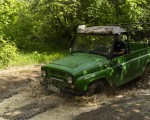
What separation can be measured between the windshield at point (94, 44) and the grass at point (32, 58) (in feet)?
15.8

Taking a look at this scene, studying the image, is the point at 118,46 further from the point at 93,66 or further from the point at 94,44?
the point at 93,66

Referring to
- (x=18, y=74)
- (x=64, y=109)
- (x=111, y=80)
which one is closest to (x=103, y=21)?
(x=18, y=74)

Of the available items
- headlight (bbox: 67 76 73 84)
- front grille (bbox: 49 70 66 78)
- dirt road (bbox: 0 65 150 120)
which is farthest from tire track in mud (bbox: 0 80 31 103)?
headlight (bbox: 67 76 73 84)

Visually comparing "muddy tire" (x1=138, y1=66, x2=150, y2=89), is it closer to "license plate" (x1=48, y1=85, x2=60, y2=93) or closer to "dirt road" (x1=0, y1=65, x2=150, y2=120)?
"dirt road" (x1=0, y1=65, x2=150, y2=120)

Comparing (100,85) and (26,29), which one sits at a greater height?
(26,29)

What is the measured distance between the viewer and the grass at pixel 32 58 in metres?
13.7

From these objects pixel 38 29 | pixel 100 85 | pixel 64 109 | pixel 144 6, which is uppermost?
pixel 144 6

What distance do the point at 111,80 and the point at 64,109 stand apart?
5.13 ft

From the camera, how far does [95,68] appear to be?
8.16 meters

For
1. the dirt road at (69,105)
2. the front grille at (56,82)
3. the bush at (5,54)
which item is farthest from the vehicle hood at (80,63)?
the bush at (5,54)

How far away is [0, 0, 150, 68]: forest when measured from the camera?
14336mm

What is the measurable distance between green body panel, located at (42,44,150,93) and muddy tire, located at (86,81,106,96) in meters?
0.14

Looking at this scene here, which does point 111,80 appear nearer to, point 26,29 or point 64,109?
point 64,109

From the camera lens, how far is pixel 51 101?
28.1 ft
